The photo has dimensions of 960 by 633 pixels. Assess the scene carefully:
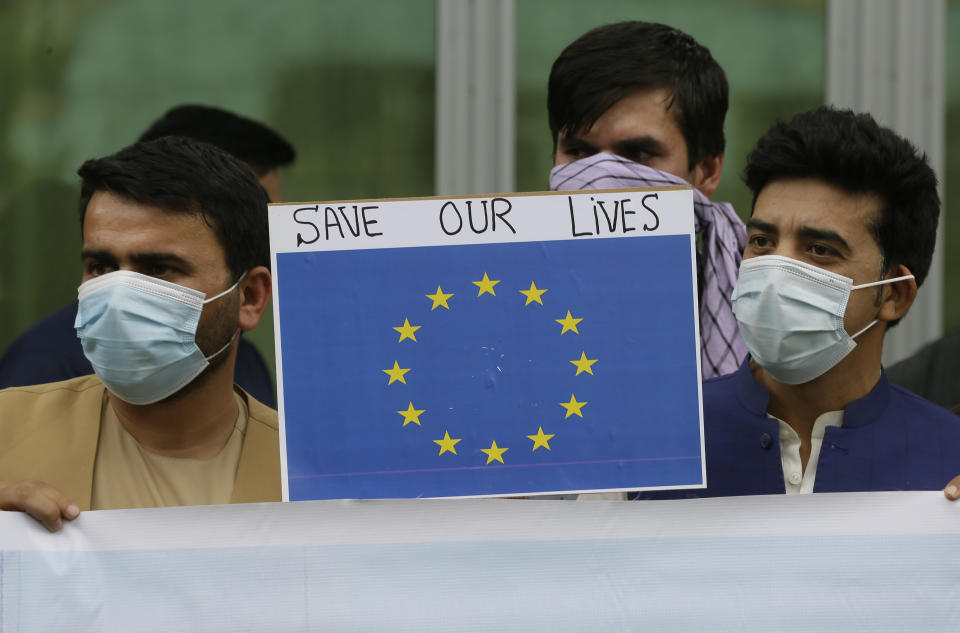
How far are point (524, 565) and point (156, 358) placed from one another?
2.76 ft

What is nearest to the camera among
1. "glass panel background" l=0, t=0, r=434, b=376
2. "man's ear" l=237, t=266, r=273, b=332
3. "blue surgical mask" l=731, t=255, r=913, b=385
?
"blue surgical mask" l=731, t=255, r=913, b=385

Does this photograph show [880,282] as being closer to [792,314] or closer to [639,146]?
[792,314]

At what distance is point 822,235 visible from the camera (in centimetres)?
280

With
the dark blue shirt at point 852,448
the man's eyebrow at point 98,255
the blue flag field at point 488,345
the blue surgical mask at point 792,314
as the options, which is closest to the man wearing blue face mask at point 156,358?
the man's eyebrow at point 98,255

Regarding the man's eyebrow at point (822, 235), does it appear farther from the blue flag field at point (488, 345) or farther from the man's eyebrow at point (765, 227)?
the blue flag field at point (488, 345)

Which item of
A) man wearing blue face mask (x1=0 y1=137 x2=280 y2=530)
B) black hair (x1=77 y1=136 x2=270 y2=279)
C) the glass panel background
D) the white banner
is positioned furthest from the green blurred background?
A: the white banner

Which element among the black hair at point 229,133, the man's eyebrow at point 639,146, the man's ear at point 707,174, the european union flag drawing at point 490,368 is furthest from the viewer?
the black hair at point 229,133

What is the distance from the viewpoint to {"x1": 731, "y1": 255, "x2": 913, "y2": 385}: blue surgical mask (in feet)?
9.05

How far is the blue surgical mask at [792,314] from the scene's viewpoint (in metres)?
2.76

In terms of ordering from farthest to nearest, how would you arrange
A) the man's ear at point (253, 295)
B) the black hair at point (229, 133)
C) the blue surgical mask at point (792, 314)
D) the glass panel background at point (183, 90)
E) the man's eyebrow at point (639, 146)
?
1. the glass panel background at point (183, 90)
2. the black hair at point (229, 133)
3. the man's eyebrow at point (639, 146)
4. the man's ear at point (253, 295)
5. the blue surgical mask at point (792, 314)

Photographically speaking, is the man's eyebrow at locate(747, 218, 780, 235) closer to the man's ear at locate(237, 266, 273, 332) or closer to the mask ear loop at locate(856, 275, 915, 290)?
the mask ear loop at locate(856, 275, 915, 290)

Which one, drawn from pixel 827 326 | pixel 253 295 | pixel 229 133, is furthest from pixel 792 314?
pixel 229 133

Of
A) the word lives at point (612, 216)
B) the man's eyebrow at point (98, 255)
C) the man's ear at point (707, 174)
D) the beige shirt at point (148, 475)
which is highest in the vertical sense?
the man's ear at point (707, 174)

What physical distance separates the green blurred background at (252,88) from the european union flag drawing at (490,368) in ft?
9.74
